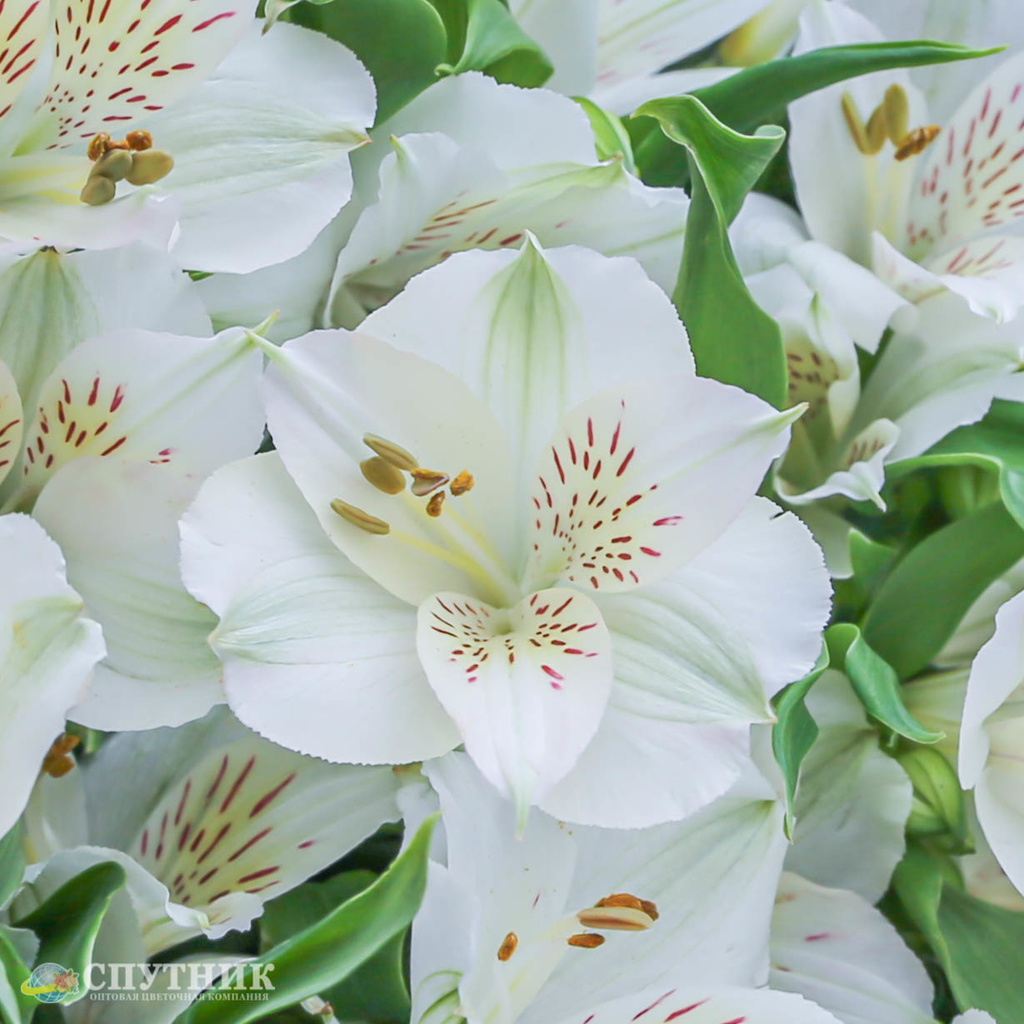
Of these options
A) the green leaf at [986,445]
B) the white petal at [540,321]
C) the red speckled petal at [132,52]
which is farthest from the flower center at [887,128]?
the red speckled petal at [132,52]

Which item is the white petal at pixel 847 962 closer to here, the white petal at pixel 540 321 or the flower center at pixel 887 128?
the white petal at pixel 540 321

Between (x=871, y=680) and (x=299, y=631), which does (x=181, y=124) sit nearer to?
(x=299, y=631)

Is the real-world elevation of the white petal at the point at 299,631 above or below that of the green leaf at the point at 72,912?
above

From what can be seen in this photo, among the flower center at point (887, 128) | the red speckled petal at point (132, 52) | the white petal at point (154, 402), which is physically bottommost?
the flower center at point (887, 128)

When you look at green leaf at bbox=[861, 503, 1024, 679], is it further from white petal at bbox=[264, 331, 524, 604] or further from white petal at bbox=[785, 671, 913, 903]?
white petal at bbox=[264, 331, 524, 604]

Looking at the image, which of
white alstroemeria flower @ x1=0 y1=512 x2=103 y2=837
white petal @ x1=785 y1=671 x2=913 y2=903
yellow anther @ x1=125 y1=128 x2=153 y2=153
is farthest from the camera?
white petal @ x1=785 y1=671 x2=913 y2=903

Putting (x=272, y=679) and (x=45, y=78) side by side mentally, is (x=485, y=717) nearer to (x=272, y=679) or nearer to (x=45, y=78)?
(x=272, y=679)

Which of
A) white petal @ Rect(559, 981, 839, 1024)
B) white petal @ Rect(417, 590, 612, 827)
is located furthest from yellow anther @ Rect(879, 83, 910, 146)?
white petal @ Rect(559, 981, 839, 1024)
